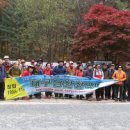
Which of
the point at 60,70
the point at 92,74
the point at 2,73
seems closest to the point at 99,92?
the point at 92,74

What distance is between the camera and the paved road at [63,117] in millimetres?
12055

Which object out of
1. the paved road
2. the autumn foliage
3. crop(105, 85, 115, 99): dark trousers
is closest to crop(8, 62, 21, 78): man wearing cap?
the paved road

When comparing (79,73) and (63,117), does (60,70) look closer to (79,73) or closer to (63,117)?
(79,73)

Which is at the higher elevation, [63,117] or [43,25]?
[43,25]

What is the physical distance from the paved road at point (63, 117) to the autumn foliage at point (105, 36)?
11.2 metres

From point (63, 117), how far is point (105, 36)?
1480 cm

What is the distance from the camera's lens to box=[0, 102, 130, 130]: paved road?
12055 millimetres

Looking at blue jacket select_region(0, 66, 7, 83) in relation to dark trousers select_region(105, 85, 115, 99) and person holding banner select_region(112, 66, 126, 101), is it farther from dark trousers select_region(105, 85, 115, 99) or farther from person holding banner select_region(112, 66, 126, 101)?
person holding banner select_region(112, 66, 126, 101)

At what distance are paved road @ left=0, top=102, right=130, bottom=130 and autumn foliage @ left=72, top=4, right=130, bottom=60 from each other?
11.2 meters

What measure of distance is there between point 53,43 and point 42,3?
3721 mm

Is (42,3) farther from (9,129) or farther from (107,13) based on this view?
(9,129)

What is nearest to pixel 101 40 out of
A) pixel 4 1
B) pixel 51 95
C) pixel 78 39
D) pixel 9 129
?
pixel 78 39

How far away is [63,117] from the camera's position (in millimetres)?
13742

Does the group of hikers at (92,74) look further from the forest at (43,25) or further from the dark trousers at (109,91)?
the forest at (43,25)
